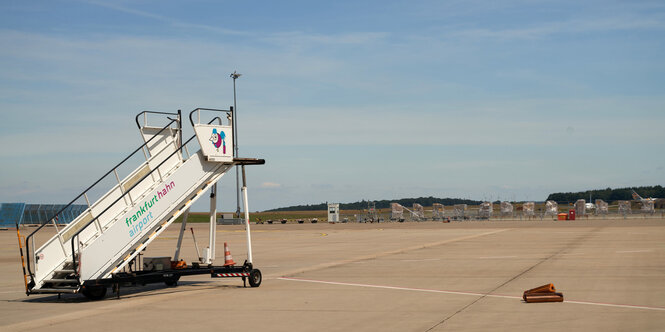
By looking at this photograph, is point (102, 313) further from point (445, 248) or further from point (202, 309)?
point (445, 248)

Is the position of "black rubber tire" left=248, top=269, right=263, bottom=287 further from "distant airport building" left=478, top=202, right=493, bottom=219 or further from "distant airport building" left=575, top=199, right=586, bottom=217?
"distant airport building" left=575, top=199, right=586, bottom=217

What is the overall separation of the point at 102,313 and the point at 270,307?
3.70 m

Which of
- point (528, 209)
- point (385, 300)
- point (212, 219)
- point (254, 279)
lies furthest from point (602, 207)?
point (385, 300)

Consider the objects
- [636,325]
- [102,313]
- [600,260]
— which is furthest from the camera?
[600,260]

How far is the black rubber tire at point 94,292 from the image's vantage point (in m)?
16.4

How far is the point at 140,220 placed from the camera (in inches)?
663

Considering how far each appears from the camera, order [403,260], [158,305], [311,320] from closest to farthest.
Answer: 1. [311,320]
2. [158,305]
3. [403,260]

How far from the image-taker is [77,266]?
16.0 m

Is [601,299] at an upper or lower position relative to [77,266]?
lower

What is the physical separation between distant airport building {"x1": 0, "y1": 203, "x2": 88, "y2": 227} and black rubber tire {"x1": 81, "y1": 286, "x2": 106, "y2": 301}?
8174 centimetres

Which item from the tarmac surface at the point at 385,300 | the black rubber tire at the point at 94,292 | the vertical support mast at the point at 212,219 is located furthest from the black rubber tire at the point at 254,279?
the black rubber tire at the point at 94,292

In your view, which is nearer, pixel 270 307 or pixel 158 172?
pixel 270 307

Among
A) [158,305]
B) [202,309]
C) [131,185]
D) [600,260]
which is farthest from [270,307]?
[600,260]

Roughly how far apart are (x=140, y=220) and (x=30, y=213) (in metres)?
97.6
